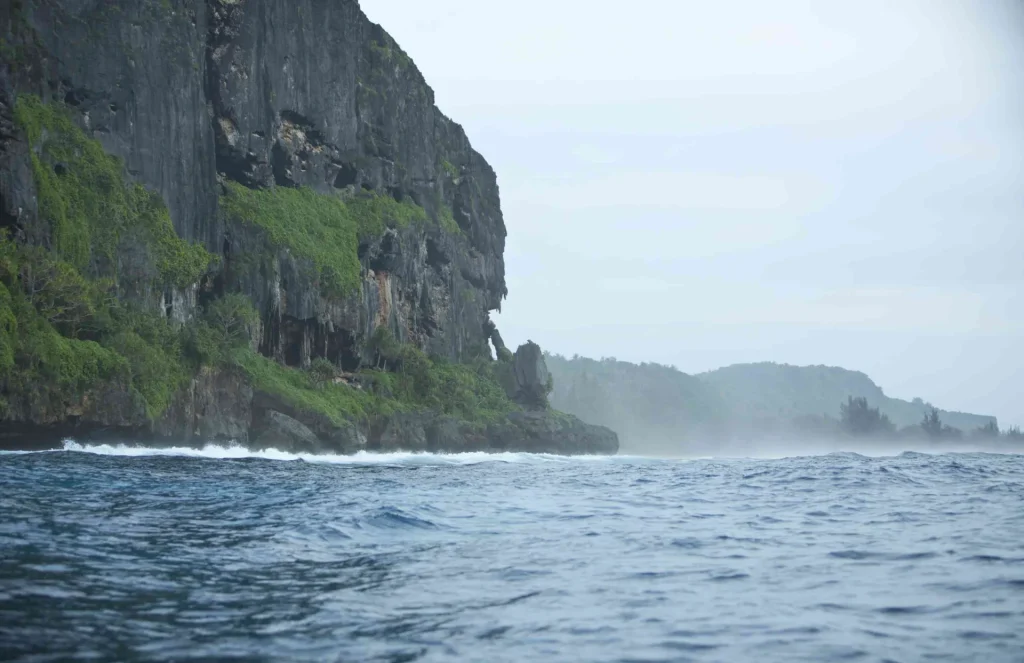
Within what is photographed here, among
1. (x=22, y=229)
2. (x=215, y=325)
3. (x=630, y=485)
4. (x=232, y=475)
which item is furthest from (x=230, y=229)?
(x=630, y=485)

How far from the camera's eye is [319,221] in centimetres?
8562

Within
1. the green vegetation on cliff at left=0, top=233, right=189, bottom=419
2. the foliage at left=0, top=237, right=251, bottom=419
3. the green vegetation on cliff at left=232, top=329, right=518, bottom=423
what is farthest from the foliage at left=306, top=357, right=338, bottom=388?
the green vegetation on cliff at left=0, top=233, right=189, bottom=419

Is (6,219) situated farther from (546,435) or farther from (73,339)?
(546,435)

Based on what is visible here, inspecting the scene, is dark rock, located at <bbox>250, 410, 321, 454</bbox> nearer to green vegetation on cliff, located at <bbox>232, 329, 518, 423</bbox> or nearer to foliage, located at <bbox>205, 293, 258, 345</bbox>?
green vegetation on cliff, located at <bbox>232, 329, 518, 423</bbox>

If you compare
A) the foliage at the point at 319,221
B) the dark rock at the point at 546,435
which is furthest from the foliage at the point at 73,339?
the dark rock at the point at 546,435

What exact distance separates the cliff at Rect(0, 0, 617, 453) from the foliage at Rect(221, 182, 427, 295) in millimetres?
227

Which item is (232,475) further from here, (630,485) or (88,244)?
(88,244)

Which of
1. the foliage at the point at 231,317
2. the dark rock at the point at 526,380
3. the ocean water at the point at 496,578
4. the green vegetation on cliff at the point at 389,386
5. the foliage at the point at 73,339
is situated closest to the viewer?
the ocean water at the point at 496,578

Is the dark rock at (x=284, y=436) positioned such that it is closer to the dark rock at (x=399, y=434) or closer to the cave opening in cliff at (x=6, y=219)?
the dark rock at (x=399, y=434)

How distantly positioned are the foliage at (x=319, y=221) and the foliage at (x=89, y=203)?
11.7m

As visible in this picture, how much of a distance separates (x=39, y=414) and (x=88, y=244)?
15.7 meters

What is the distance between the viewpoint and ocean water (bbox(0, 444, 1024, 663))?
956cm

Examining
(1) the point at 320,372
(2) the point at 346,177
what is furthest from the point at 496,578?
(2) the point at 346,177

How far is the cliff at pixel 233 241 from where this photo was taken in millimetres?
48500
